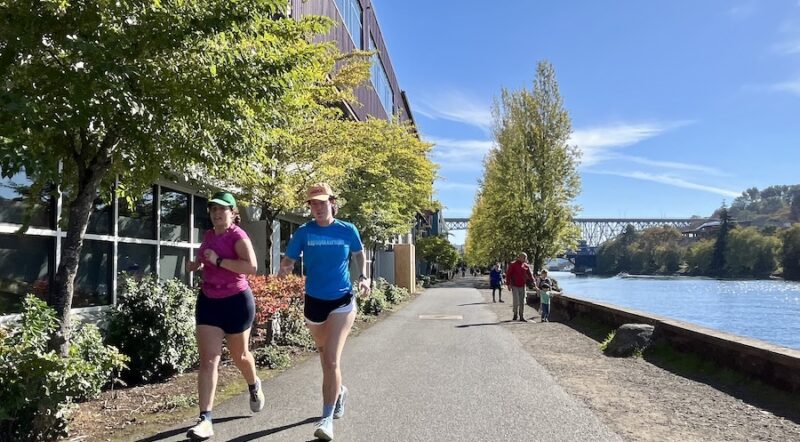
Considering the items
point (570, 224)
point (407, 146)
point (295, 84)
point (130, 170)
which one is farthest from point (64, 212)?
point (570, 224)

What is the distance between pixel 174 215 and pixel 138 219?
1322 millimetres

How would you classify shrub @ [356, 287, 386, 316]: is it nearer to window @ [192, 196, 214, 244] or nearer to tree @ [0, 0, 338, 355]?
window @ [192, 196, 214, 244]

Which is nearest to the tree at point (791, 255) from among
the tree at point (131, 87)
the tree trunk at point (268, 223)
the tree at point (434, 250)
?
the tree at point (434, 250)

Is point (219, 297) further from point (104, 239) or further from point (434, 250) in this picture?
point (434, 250)

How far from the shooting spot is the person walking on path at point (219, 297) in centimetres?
449

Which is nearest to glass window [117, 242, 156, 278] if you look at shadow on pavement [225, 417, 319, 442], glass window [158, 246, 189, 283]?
glass window [158, 246, 189, 283]

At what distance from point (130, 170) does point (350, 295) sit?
216 cm

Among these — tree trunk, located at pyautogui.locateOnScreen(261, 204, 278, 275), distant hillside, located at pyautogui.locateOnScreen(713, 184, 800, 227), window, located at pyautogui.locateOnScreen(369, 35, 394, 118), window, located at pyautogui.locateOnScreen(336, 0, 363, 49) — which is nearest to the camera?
tree trunk, located at pyautogui.locateOnScreen(261, 204, 278, 275)

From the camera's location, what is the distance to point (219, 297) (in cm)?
457

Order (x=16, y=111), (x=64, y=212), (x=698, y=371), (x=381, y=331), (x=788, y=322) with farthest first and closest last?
(x=788, y=322)
(x=381, y=331)
(x=698, y=371)
(x=64, y=212)
(x=16, y=111)

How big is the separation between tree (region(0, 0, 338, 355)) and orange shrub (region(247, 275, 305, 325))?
2.90m

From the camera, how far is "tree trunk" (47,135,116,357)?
15.5 feet

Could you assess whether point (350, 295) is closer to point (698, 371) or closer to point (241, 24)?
point (241, 24)

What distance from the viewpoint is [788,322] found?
899 inches
